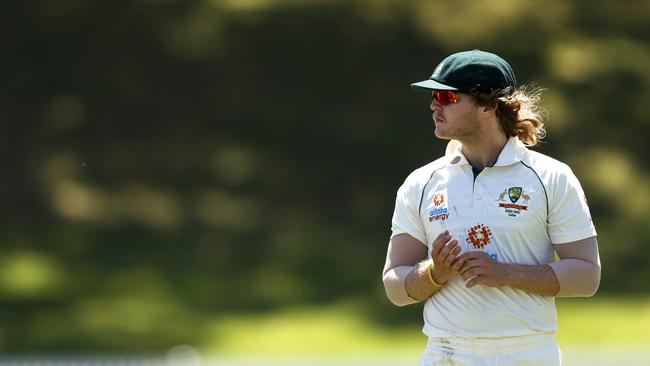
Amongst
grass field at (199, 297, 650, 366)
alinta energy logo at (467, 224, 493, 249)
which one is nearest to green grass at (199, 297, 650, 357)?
grass field at (199, 297, 650, 366)

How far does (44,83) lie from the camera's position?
14.4 m

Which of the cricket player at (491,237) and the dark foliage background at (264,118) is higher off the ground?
the dark foliage background at (264,118)

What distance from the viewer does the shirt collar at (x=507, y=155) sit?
11.7 feet

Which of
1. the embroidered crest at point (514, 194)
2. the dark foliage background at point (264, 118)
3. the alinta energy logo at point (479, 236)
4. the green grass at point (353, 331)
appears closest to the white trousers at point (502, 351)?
the alinta energy logo at point (479, 236)

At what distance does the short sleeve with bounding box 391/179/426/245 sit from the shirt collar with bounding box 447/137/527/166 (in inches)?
5.8

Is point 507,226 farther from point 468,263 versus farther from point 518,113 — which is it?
point 518,113

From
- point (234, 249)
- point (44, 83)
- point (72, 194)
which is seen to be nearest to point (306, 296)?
point (234, 249)

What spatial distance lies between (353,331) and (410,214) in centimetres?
770

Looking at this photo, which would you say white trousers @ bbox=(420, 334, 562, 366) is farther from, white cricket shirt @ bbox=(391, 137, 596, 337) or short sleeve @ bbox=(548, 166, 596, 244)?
short sleeve @ bbox=(548, 166, 596, 244)

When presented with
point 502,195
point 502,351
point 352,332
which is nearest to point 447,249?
point 502,195

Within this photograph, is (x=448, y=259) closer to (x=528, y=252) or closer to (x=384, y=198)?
(x=528, y=252)

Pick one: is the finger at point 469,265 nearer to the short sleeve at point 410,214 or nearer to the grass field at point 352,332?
the short sleeve at point 410,214

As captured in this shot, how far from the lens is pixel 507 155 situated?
359 centimetres

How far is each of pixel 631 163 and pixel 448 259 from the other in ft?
37.3
